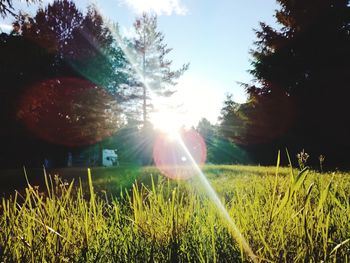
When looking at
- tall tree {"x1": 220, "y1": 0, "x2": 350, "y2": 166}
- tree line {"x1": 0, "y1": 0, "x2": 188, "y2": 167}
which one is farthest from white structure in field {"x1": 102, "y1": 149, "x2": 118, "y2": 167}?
tall tree {"x1": 220, "y1": 0, "x2": 350, "y2": 166}

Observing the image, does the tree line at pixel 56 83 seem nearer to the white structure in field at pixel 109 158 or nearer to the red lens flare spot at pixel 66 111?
the red lens flare spot at pixel 66 111

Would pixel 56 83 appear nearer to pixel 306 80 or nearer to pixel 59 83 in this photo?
pixel 59 83

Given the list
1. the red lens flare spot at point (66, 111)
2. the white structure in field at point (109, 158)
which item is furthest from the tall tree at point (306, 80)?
the white structure in field at point (109, 158)

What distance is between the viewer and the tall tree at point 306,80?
17.0 meters

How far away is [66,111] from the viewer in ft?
57.8

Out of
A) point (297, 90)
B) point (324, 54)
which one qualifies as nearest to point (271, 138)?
point (297, 90)

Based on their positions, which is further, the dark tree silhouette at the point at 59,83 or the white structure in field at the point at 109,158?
the white structure in field at the point at 109,158

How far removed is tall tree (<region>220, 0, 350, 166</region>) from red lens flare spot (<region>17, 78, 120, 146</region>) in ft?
32.3

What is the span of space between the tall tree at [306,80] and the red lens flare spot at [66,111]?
9860mm

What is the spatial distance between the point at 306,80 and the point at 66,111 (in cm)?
1396

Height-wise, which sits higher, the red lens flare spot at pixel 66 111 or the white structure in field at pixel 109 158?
the red lens flare spot at pixel 66 111

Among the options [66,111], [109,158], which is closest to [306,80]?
[66,111]

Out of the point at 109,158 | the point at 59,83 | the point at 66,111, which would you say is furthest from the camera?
the point at 109,158

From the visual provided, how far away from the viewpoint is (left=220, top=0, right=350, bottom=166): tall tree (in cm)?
1703
